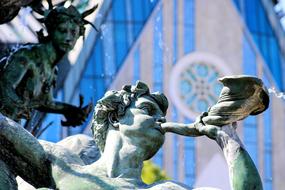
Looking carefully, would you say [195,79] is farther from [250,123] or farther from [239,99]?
[239,99]

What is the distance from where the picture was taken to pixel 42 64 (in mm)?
16188

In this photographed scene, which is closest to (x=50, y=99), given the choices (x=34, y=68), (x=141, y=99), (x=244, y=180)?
(x=34, y=68)

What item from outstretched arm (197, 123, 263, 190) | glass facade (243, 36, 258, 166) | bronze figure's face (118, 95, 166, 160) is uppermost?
glass facade (243, 36, 258, 166)

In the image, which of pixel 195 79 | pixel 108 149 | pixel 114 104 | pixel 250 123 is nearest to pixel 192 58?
pixel 195 79

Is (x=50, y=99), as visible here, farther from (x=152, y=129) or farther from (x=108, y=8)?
(x=108, y=8)

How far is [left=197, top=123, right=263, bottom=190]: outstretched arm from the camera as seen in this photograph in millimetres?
10000

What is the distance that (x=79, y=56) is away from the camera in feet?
227

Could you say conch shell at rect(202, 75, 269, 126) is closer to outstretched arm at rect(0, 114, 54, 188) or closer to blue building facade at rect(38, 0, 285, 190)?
outstretched arm at rect(0, 114, 54, 188)

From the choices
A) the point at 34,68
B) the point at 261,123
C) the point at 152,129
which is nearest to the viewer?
the point at 152,129

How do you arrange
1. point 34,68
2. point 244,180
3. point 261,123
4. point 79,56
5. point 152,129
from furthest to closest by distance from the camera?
point 261,123 < point 79,56 < point 34,68 < point 152,129 < point 244,180

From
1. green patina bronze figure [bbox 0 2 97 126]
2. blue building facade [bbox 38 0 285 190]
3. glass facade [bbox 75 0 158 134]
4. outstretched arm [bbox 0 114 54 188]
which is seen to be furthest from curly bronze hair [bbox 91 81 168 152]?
blue building facade [bbox 38 0 285 190]

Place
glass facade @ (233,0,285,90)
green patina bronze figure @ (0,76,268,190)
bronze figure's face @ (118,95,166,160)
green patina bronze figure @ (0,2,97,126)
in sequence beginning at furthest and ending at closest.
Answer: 1. glass facade @ (233,0,285,90)
2. green patina bronze figure @ (0,2,97,126)
3. bronze figure's face @ (118,95,166,160)
4. green patina bronze figure @ (0,76,268,190)

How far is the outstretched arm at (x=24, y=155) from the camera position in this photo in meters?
10.8

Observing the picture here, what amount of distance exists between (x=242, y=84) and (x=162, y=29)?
217 ft
